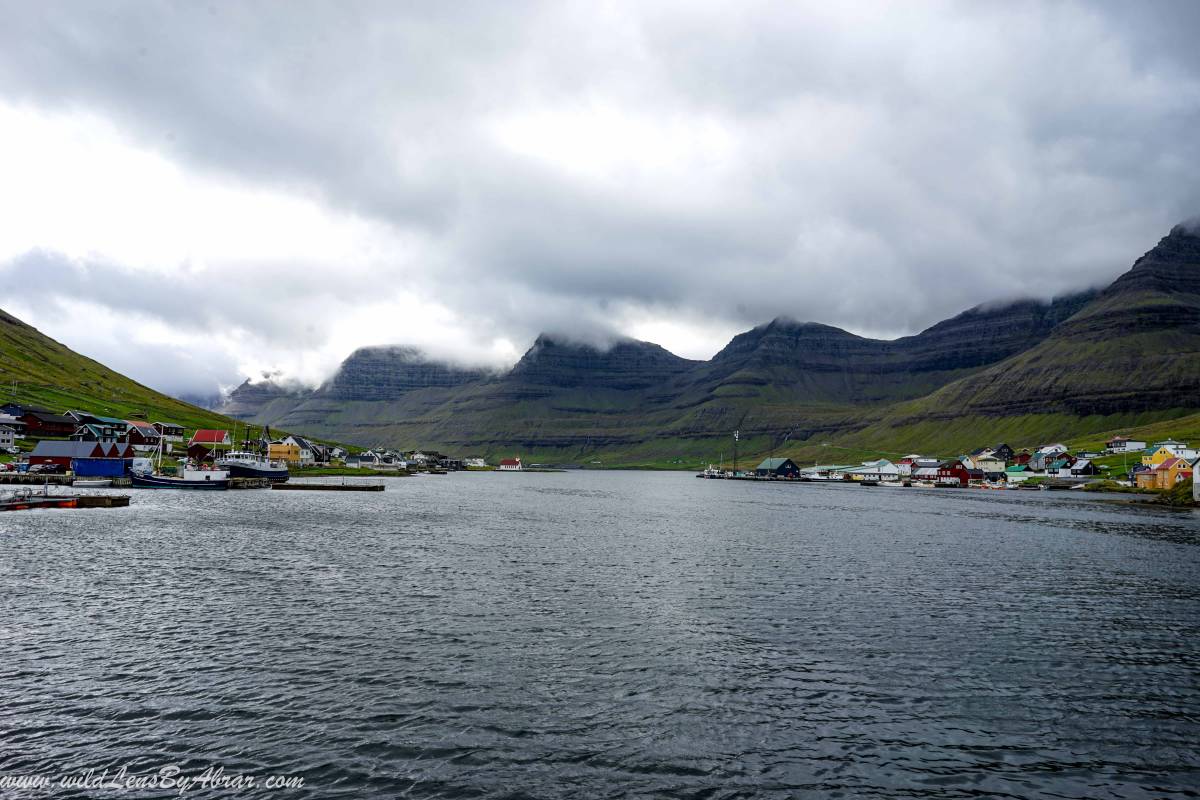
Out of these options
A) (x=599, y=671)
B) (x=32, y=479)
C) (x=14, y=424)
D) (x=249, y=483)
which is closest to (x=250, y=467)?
(x=249, y=483)

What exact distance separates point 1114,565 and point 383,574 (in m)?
66.0

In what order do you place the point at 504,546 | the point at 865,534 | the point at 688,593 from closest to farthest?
1. the point at 688,593
2. the point at 504,546
3. the point at 865,534

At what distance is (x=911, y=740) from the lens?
23859 mm

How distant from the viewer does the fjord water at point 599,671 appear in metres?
21.4

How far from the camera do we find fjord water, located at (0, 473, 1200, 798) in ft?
70.2

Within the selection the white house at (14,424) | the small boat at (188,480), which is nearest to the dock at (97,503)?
the small boat at (188,480)

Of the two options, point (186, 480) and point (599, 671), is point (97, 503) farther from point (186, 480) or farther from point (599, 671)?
point (599, 671)

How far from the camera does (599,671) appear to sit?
100ft

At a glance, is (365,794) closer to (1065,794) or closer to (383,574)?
(1065,794)

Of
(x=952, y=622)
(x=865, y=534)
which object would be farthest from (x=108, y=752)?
(x=865, y=534)

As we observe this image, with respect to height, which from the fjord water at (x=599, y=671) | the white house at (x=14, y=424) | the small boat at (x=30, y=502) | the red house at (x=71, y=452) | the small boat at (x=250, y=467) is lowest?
the fjord water at (x=599, y=671)

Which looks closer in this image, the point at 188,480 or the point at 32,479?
the point at 32,479

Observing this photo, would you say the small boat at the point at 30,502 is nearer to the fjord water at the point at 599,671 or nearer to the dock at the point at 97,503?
the dock at the point at 97,503

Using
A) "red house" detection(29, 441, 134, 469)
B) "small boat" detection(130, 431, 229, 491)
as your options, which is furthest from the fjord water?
"red house" detection(29, 441, 134, 469)
